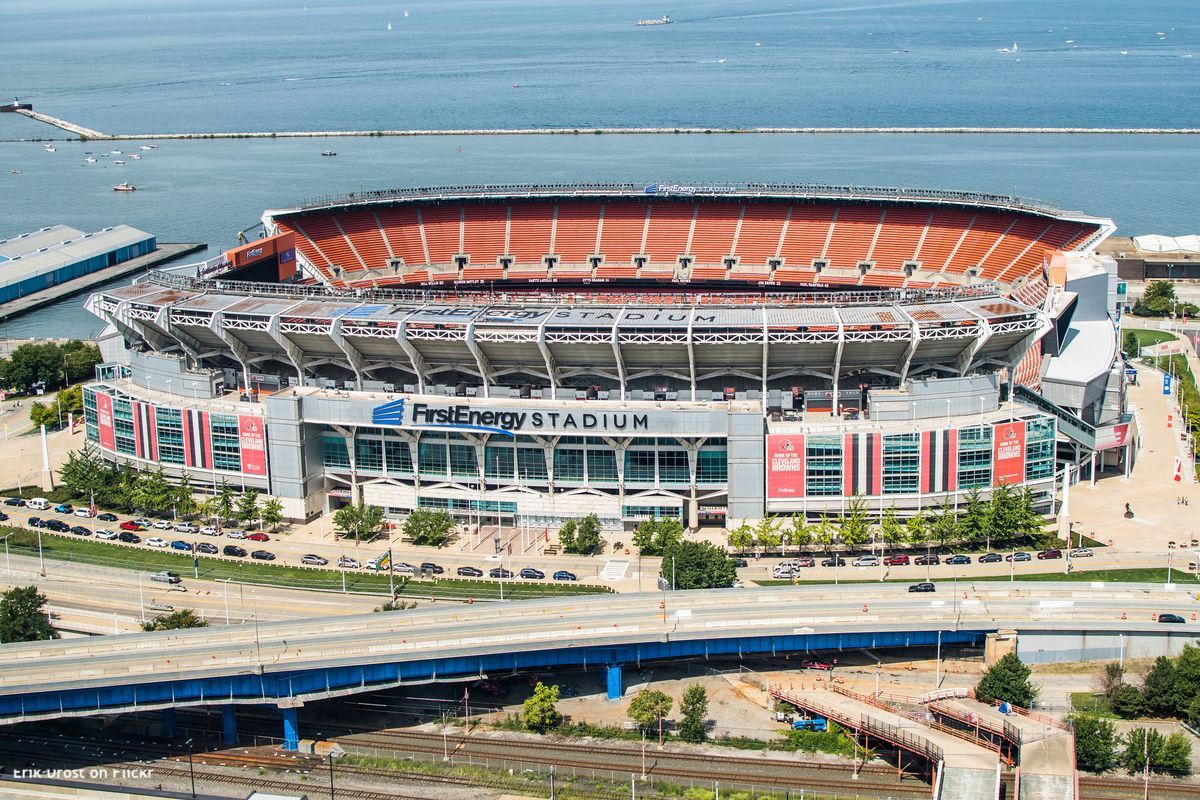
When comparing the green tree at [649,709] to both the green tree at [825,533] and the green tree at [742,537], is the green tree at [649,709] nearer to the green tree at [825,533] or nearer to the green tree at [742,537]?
the green tree at [742,537]

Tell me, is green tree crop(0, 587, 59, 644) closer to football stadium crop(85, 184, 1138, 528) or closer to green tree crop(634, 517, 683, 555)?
football stadium crop(85, 184, 1138, 528)

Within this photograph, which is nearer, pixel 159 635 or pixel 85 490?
pixel 159 635

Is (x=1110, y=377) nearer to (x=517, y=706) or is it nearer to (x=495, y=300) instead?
(x=495, y=300)

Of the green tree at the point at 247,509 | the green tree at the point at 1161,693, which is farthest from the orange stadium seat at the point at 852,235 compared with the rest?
the green tree at the point at 1161,693

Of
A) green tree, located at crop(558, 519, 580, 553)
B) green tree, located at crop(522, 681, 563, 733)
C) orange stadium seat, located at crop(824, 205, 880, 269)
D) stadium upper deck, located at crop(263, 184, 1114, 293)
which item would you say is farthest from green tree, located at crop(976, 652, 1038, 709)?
orange stadium seat, located at crop(824, 205, 880, 269)

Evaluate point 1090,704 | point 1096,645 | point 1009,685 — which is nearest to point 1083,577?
point 1096,645

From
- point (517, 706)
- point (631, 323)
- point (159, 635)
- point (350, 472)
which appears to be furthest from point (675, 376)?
point (159, 635)

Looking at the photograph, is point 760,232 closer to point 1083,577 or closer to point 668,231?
point 668,231

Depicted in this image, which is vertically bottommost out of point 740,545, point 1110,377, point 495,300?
point 740,545
